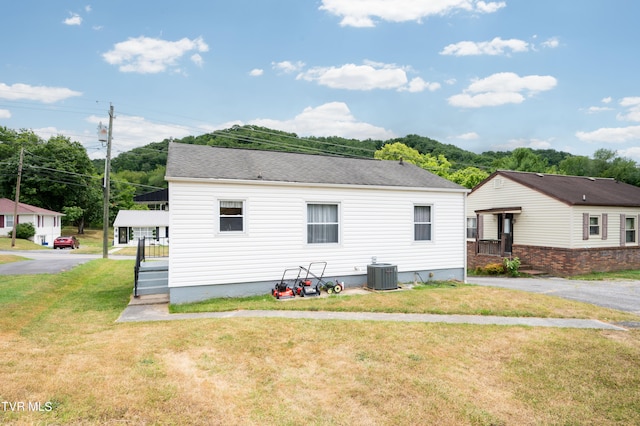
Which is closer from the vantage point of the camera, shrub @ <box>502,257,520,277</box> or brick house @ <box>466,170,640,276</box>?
brick house @ <box>466,170,640,276</box>

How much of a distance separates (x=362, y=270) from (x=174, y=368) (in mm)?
7868

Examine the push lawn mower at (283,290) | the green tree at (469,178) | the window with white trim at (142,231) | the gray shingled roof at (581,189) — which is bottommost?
the push lawn mower at (283,290)

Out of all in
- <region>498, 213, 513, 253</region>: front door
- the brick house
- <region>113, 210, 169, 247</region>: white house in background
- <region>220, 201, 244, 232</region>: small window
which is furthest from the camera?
<region>113, 210, 169, 247</region>: white house in background

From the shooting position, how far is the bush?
37500 mm

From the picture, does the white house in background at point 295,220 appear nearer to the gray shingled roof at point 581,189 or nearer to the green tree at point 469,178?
the gray shingled roof at point 581,189

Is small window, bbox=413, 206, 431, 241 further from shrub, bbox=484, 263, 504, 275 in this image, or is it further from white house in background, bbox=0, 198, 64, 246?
white house in background, bbox=0, 198, 64, 246

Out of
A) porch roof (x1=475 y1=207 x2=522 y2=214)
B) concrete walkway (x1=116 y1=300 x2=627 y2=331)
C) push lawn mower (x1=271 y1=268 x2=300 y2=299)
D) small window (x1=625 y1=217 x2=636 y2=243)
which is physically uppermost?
porch roof (x1=475 y1=207 x2=522 y2=214)

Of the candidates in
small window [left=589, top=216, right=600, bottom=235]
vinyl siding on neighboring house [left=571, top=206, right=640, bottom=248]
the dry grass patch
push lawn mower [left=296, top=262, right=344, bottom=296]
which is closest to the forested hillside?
vinyl siding on neighboring house [left=571, top=206, right=640, bottom=248]

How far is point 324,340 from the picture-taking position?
7.26 meters

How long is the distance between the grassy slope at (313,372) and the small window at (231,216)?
315 cm

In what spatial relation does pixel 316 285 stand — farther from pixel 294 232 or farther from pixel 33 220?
pixel 33 220

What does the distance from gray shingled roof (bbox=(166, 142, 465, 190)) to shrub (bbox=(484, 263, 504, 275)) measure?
324 inches

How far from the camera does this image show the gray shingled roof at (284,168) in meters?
11.2

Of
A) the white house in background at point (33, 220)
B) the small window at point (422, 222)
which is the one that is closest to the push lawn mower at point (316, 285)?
the small window at point (422, 222)
